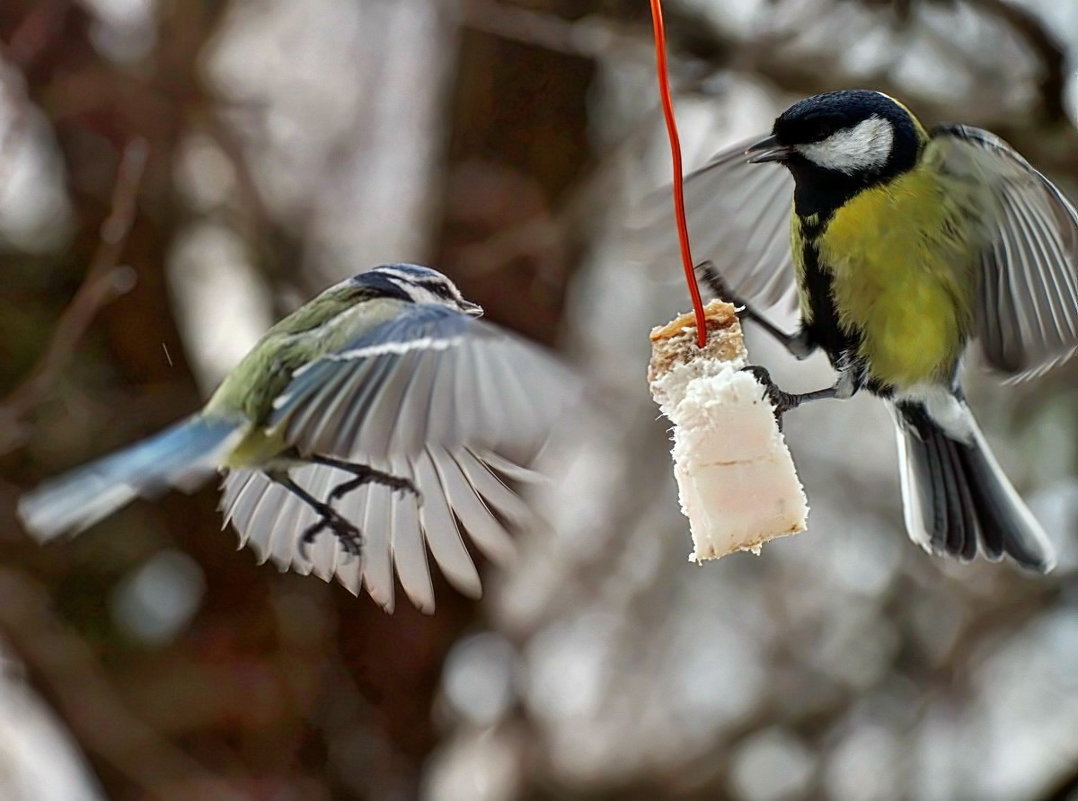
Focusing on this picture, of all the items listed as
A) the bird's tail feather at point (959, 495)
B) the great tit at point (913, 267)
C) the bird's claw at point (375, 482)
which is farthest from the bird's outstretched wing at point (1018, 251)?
the bird's claw at point (375, 482)

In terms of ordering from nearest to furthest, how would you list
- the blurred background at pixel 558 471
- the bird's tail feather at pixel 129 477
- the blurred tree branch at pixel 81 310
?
the bird's tail feather at pixel 129 477 < the blurred tree branch at pixel 81 310 < the blurred background at pixel 558 471

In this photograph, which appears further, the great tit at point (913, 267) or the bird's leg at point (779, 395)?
the great tit at point (913, 267)

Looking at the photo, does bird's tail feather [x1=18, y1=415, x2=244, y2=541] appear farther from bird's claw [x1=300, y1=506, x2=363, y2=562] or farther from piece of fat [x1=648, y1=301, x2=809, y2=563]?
piece of fat [x1=648, y1=301, x2=809, y2=563]

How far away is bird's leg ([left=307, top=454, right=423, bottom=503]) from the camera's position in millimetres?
1417

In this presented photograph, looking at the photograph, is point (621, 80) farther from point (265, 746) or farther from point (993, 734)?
point (993, 734)

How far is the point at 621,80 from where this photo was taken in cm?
322

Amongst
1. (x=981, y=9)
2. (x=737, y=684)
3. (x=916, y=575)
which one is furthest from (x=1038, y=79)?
(x=737, y=684)

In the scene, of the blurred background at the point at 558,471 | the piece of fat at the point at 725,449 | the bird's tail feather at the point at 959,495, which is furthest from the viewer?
the blurred background at the point at 558,471

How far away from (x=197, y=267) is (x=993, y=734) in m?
2.58

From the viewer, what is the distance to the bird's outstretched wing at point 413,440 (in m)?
1.12

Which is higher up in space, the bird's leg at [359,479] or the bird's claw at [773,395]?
the bird's claw at [773,395]

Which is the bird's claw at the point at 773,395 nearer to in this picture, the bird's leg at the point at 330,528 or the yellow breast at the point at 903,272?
the yellow breast at the point at 903,272

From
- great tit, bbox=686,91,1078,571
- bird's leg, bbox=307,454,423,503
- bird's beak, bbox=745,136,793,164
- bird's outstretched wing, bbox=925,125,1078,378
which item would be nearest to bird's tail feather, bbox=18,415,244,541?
bird's leg, bbox=307,454,423,503

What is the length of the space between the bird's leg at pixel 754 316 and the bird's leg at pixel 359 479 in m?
0.49
